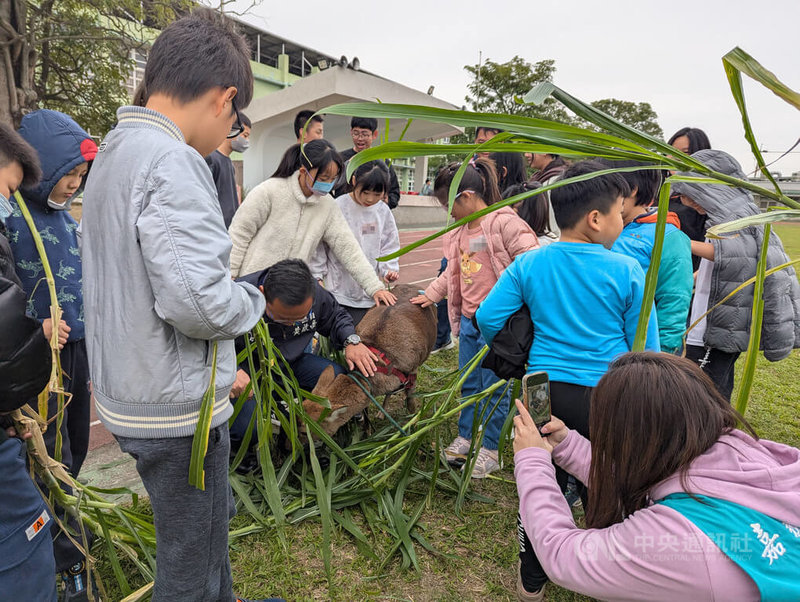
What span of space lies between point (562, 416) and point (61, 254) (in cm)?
209

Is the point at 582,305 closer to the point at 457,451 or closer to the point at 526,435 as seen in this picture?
the point at 526,435

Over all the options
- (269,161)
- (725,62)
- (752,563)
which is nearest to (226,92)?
(725,62)

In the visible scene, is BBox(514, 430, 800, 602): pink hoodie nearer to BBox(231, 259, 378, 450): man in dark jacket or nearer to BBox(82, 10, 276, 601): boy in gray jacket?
BBox(82, 10, 276, 601): boy in gray jacket

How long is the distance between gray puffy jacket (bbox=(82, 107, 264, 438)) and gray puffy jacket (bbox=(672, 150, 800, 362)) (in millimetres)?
2584

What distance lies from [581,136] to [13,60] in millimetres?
10655

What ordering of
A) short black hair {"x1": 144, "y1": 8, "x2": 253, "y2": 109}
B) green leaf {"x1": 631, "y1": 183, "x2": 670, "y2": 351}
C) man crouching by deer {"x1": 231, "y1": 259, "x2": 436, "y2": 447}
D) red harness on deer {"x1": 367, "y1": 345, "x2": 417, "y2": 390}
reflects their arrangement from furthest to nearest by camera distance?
red harness on deer {"x1": 367, "y1": 345, "x2": 417, "y2": 390} → man crouching by deer {"x1": 231, "y1": 259, "x2": 436, "y2": 447} → short black hair {"x1": 144, "y1": 8, "x2": 253, "y2": 109} → green leaf {"x1": 631, "y1": 183, "x2": 670, "y2": 351}

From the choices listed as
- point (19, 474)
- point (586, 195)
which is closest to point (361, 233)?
Result: point (586, 195)

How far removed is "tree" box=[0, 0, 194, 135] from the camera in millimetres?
8062

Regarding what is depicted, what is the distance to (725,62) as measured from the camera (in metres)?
0.75

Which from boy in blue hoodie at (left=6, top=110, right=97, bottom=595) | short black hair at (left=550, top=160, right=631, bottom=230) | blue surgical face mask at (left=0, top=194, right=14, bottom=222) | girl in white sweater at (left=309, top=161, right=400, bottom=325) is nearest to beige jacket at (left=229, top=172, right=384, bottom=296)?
girl in white sweater at (left=309, top=161, right=400, bottom=325)

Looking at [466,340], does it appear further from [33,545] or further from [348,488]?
[33,545]

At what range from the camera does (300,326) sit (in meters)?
2.78

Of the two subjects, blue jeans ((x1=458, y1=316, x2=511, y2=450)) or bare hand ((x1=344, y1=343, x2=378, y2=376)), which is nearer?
bare hand ((x1=344, y1=343, x2=378, y2=376))

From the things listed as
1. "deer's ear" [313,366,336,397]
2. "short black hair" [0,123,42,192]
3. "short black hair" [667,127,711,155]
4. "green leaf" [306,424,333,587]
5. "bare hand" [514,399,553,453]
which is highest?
"short black hair" [667,127,711,155]
